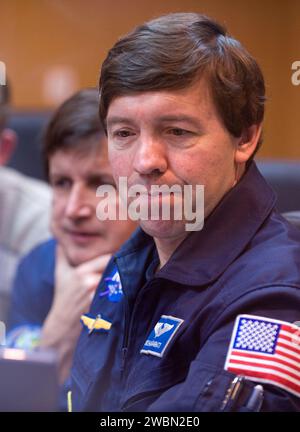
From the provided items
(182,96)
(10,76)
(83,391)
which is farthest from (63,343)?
(10,76)

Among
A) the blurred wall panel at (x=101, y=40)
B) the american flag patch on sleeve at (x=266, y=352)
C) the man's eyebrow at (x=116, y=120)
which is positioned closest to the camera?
the american flag patch on sleeve at (x=266, y=352)

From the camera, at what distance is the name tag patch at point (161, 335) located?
0.91 m

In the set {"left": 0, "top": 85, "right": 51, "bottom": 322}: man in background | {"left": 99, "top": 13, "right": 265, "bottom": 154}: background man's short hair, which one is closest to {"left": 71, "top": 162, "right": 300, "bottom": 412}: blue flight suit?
{"left": 99, "top": 13, "right": 265, "bottom": 154}: background man's short hair

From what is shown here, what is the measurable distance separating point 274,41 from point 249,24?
0.18ft

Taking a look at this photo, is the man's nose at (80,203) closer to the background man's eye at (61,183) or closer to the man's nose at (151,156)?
the background man's eye at (61,183)

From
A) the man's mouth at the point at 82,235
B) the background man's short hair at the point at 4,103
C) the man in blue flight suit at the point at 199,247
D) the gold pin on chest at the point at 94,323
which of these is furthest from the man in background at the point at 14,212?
the man in blue flight suit at the point at 199,247

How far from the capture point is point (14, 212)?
2188 millimetres

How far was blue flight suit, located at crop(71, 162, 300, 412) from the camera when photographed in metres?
0.83

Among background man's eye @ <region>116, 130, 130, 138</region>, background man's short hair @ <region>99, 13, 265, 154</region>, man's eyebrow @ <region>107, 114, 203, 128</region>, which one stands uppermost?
background man's short hair @ <region>99, 13, 265, 154</region>

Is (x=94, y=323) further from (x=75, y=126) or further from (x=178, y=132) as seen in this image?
(x=75, y=126)

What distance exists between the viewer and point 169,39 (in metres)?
0.90

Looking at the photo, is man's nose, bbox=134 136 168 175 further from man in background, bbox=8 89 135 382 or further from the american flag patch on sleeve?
man in background, bbox=8 89 135 382

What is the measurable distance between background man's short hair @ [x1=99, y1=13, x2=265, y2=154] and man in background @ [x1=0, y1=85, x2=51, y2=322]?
2.56 ft

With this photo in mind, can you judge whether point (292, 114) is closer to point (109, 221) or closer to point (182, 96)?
point (182, 96)
